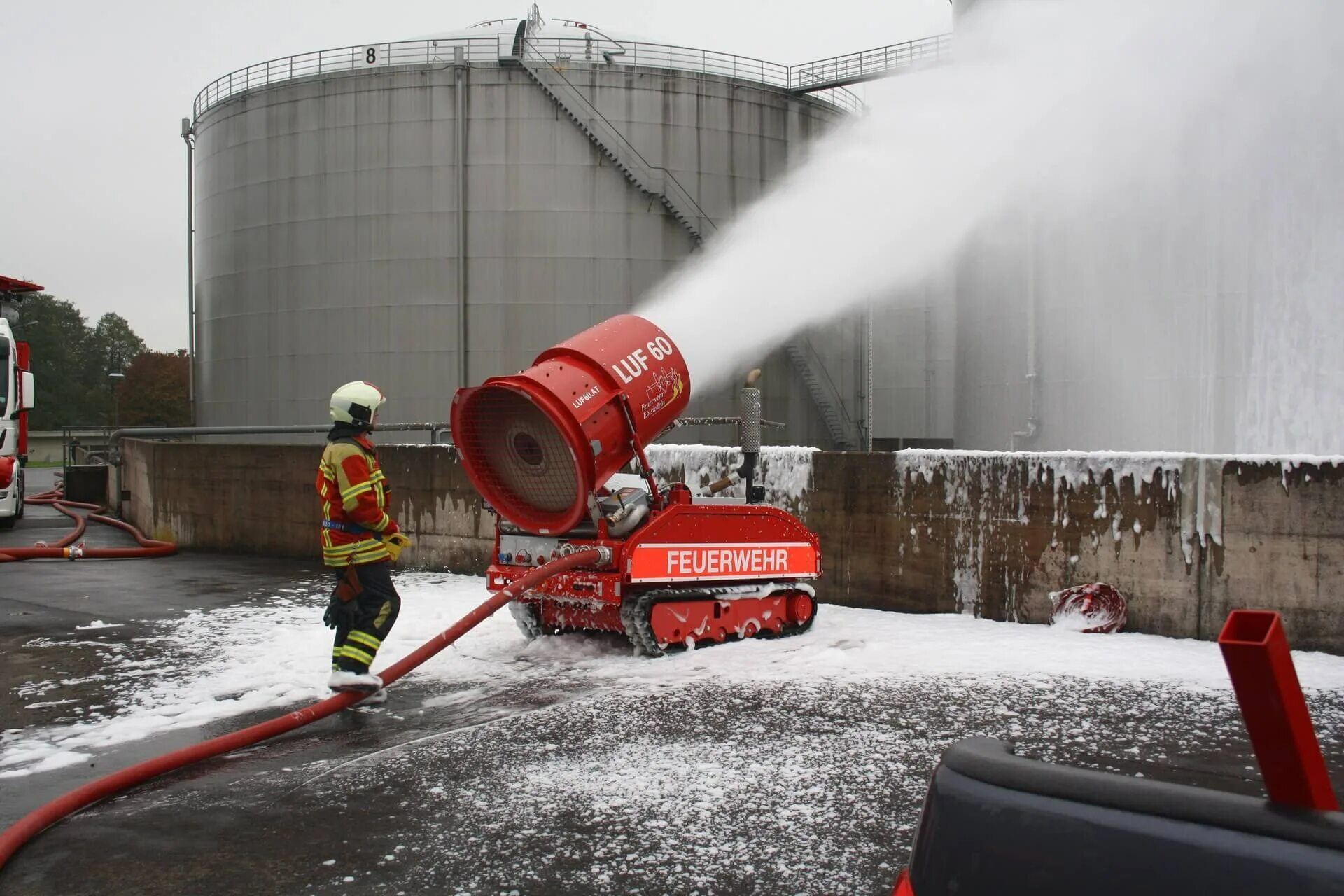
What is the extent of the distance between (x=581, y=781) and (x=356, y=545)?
2.30 m

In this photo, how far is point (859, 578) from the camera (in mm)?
9711

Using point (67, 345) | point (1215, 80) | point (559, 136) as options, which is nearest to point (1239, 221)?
point (1215, 80)

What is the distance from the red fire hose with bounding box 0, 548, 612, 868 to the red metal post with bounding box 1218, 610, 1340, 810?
398 centimetres

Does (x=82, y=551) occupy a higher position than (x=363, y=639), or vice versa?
(x=363, y=639)

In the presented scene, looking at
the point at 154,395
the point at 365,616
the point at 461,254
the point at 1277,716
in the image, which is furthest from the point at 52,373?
the point at 1277,716

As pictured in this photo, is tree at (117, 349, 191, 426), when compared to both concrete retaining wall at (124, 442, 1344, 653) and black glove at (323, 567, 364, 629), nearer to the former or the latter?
concrete retaining wall at (124, 442, 1344, 653)

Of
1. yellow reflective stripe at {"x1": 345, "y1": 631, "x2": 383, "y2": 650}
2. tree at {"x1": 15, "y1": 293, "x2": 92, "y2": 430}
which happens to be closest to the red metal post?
yellow reflective stripe at {"x1": 345, "y1": 631, "x2": 383, "y2": 650}

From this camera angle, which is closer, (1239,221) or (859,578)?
(859,578)

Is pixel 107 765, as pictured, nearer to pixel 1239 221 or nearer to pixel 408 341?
pixel 1239 221

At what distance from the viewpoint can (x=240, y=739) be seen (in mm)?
5121

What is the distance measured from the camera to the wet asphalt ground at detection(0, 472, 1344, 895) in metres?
3.77

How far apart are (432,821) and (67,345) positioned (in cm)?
10167

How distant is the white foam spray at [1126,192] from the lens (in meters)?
9.82

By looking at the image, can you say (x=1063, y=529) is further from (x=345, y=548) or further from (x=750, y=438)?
(x=345, y=548)
